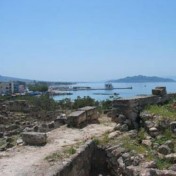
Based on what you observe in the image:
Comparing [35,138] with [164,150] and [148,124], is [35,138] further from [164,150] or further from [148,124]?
[164,150]

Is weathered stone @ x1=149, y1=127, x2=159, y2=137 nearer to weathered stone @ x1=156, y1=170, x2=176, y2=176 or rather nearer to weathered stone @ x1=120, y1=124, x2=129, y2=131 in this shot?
weathered stone @ x1=120, y1=124, x2=129, y2=131

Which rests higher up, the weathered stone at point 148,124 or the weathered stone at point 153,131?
the weathered stone at point 148,124

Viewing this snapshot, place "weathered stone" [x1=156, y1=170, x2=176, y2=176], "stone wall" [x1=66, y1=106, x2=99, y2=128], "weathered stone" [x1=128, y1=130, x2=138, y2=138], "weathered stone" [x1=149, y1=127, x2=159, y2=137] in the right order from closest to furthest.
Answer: "weathered stone" [x1=156, y1=170, x2=176, y2=176], "weathered stone" [x1=149, y1=127, x2=159, y2=137], "weathered stone" [x1=128, y1=130, x2=138, y2=138], "stone wall" [x1=66, y1=106, x2=99, y2=128]

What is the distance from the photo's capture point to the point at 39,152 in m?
10.8

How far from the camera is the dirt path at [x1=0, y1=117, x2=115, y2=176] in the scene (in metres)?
9.06

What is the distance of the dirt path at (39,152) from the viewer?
9.06 meters

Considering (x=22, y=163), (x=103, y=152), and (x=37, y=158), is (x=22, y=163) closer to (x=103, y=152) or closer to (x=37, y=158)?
(x=37, y=158)

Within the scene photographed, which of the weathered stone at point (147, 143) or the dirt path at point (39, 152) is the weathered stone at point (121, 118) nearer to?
the dirt path at point (39, 152)

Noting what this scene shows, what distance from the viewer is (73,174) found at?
9898mm

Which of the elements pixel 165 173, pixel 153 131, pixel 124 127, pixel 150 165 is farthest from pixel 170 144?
pixel 124 127

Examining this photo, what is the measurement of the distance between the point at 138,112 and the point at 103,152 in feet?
12.0

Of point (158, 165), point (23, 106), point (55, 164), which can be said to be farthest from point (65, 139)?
point (23, 106)

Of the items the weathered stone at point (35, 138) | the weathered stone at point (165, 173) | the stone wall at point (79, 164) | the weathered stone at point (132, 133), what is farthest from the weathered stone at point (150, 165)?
the weathered stone at point (35, 138)

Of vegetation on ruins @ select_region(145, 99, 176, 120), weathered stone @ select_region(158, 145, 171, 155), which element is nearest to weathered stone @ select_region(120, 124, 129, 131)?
vegetation on ruins @ select_region(145, 99, 176, 120)
